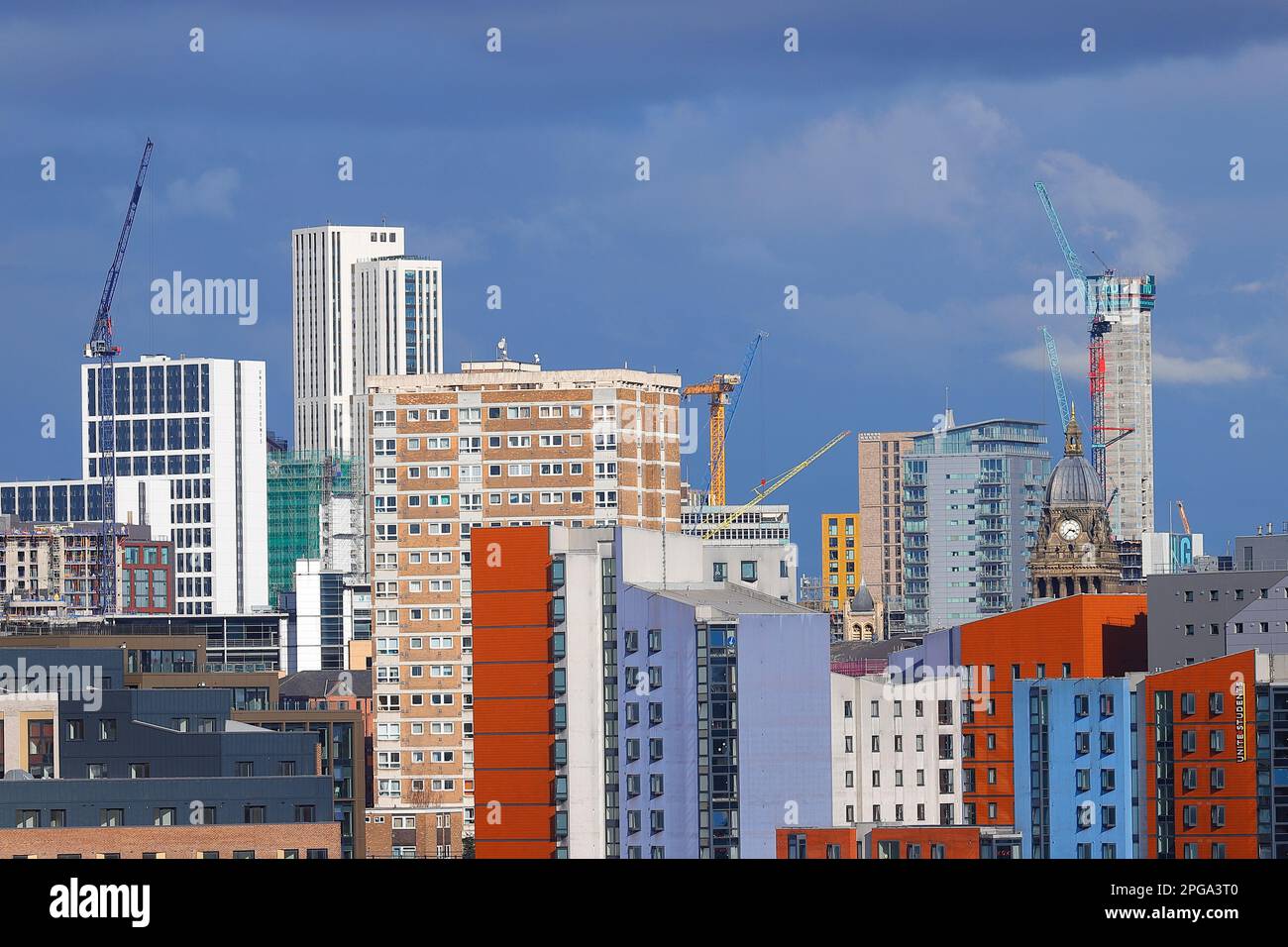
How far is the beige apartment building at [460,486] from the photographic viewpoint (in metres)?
163

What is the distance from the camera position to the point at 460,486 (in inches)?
6683

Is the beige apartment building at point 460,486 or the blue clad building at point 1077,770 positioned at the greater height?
the beige apartment building at point 460,486

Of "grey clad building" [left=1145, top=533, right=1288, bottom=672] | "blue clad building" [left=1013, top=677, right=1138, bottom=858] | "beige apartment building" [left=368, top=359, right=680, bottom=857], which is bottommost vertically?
"blue clad building" [left=1013, top=677, right=1138, bottom=858]

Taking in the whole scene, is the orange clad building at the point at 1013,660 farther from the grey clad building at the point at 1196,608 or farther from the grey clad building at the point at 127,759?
the grey clad building at the point at 127,759

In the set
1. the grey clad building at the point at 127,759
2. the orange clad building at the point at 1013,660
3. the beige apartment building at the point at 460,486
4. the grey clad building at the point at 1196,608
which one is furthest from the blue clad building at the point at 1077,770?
the beige apartment building at the point at 460,486

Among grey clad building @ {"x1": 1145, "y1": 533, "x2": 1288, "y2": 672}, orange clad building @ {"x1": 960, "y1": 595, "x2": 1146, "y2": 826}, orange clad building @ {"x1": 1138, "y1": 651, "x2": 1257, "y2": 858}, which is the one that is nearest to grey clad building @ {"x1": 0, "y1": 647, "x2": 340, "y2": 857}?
orange clad building @ {"x1": 960, "y1": 595, "x2": 1146, "y2": 826}

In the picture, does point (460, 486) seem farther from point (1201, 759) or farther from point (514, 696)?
point (1201, 759)

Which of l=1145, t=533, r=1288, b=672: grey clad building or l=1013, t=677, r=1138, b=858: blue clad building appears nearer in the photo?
l=1013, t=677, r=1138, b=858: blue clad building

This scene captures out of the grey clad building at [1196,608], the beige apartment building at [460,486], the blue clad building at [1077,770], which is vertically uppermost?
the beige apartment building at [460,486]

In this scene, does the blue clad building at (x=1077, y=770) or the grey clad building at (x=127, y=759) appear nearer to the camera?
the grey clad building at (x=127, y=759)

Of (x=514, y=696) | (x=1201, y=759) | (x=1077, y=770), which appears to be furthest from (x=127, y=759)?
(x=1201, y=759)

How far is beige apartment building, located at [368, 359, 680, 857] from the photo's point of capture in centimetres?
16324

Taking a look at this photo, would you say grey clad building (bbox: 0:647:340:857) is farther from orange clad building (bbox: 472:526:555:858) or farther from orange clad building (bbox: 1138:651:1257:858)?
orange clad building (bbox: 1138:651:1257:858)
